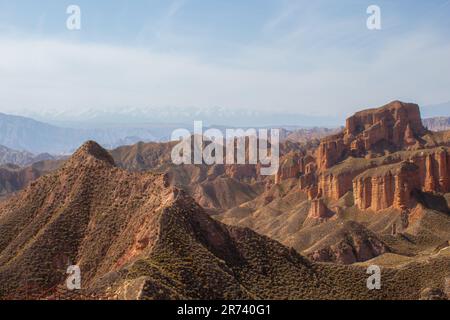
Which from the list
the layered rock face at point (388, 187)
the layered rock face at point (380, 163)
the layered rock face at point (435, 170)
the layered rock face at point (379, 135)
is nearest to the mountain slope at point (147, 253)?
the layered rock face at point (388, 187)

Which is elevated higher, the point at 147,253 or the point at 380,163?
the point at 380,163

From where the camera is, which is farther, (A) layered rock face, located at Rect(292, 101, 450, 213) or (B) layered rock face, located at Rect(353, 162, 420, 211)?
(A) layered rock face, located at Rect(292, 101, 450, 213)

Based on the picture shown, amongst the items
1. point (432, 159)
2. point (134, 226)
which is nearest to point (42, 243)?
point (134, 226)

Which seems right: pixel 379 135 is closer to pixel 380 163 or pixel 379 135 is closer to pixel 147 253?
pixel 380 163

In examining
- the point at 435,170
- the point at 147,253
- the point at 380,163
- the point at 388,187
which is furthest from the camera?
the point at 380,163

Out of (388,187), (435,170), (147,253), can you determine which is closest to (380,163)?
(435,170)

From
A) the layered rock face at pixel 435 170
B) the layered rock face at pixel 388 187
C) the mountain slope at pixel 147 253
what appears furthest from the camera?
the layered rock face at pixel 435 170

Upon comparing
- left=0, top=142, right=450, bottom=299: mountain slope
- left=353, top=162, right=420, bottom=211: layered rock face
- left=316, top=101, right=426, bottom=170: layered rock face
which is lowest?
left=0, top=142, right=450, bottom=299: mountain slope

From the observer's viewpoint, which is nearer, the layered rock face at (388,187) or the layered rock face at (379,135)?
the layered rock face at (388,187)

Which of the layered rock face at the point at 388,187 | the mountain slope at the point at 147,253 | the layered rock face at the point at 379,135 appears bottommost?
the mountain slope at the point at 147,253

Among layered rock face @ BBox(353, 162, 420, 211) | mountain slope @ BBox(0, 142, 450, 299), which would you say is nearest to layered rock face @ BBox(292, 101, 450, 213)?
layered rock face @ BBox(353, 162, 420, 211)

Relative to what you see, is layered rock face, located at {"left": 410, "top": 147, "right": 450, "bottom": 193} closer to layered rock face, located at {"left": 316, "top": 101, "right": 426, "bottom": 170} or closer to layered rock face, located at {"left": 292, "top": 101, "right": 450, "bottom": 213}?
layered rock face, located at {"left": 292, "top": 101, "right": 450, "bottom": 213}

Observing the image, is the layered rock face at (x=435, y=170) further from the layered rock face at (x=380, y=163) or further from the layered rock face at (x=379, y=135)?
the layered rock face at (x=379, y=135)
